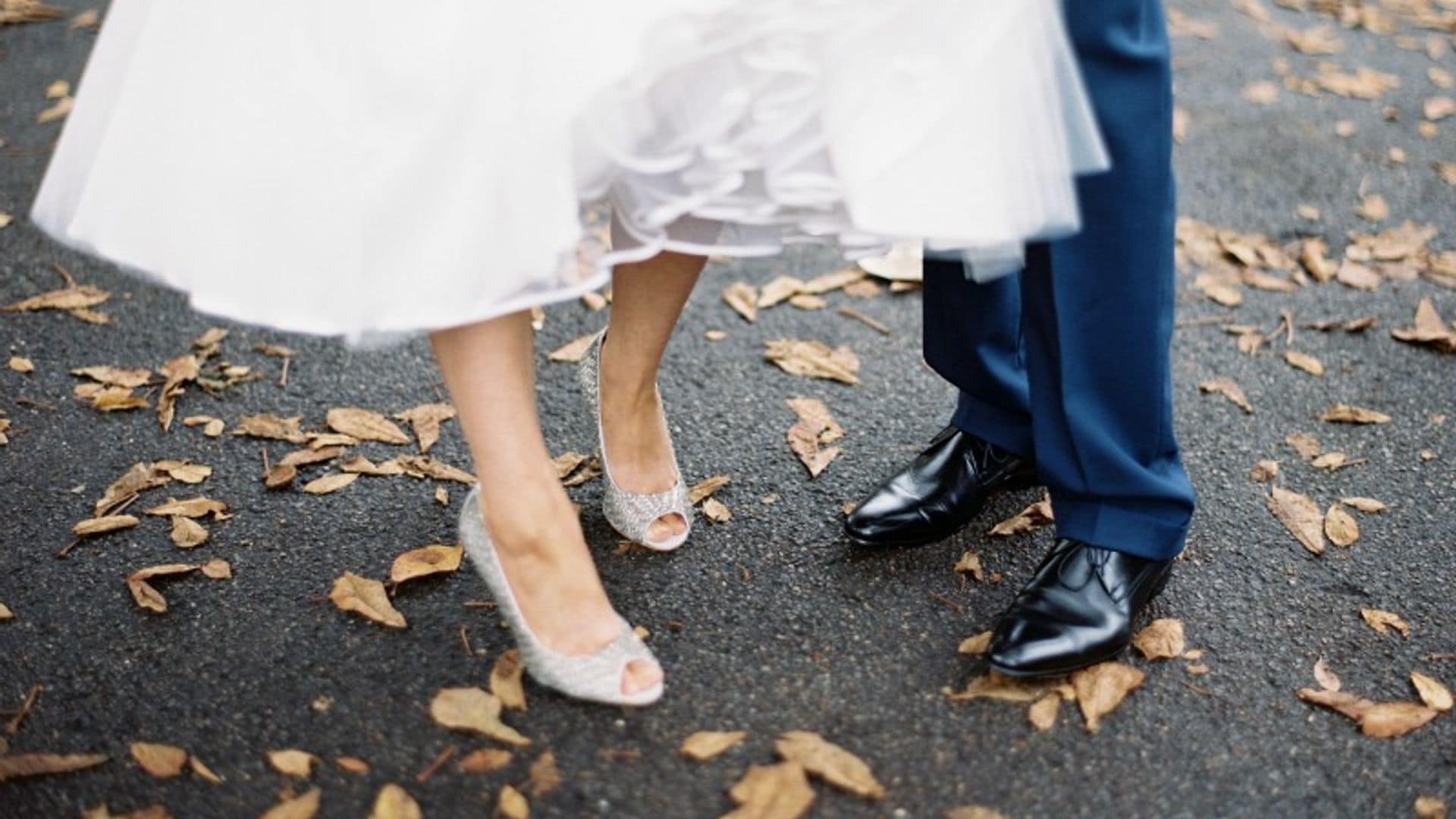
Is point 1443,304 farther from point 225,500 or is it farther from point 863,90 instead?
point 225,500

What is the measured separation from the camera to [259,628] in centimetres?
215

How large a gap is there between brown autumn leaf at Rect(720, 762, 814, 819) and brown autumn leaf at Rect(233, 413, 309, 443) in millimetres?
1278

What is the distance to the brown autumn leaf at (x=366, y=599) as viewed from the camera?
85.4 inches

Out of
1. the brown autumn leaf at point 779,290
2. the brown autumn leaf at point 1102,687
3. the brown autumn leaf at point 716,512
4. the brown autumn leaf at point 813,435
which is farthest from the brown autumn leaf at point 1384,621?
the brown autumn leaf at point 779,290

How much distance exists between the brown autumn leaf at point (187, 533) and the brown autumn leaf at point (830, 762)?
3.72ft

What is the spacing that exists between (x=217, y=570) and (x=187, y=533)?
0.13m

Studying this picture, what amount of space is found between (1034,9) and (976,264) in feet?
1.07

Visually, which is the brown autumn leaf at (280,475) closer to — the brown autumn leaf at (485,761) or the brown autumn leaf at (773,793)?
the brown autumn leaf at (485,761)

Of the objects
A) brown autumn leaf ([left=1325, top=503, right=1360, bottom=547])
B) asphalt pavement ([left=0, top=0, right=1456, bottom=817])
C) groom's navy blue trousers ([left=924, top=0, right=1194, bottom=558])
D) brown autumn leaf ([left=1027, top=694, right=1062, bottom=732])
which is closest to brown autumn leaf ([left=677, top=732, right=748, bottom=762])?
asphalt pavement ([left=0, top=0, right=1456, bottom=817])

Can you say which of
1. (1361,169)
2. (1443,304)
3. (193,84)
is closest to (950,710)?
(193,84)

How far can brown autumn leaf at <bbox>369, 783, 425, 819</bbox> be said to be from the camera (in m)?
1.79

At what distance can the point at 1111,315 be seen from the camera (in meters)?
1.98

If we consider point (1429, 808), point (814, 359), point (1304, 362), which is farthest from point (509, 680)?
point (1304, 362)

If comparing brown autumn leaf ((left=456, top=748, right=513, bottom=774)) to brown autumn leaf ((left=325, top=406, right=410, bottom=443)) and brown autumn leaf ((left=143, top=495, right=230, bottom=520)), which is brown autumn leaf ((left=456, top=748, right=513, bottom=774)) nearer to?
brown autumn leaf ((left=143, top=495, right=230, bottom=520))
